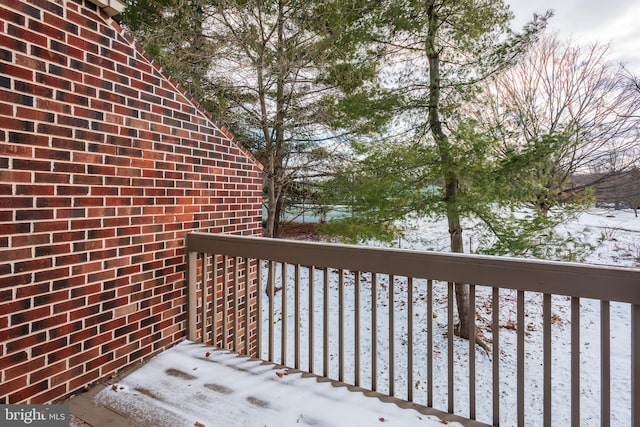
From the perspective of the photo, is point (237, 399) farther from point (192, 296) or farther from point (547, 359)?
point (547, 359)

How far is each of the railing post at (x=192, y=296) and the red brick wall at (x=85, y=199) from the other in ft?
0.16

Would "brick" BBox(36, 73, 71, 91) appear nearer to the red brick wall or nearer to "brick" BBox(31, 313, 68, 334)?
the red brick wall

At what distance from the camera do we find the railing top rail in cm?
146

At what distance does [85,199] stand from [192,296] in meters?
1.15

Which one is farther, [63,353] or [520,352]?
[63,353]

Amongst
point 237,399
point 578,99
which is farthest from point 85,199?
point 578,99

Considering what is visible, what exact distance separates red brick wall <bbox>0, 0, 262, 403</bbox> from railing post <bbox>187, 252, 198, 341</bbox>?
0.05 meters

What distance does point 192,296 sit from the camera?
2.76 m

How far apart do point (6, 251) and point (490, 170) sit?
5.70 m

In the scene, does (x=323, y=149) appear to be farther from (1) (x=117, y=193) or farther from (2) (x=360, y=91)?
(1) (x=117, y=193)

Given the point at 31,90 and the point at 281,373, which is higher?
the point at 31,90

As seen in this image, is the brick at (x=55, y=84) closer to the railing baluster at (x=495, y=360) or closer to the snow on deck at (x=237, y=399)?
the snow on deck at (x=237, y=399)

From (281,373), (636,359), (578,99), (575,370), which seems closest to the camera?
(636,359)

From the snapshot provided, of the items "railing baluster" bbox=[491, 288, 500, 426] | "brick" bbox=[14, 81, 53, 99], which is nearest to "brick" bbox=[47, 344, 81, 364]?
"brick" bbox=[14, 81, 53, 99]
